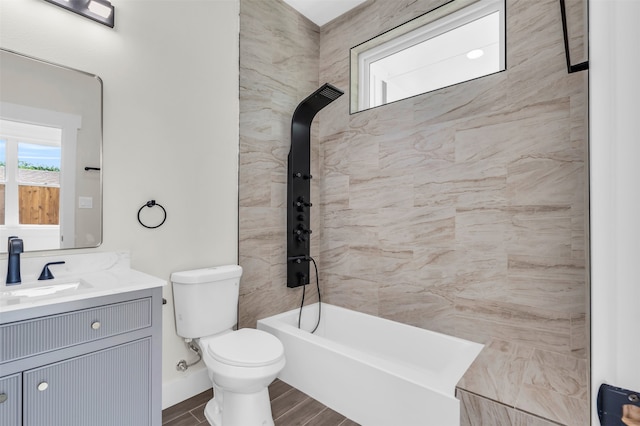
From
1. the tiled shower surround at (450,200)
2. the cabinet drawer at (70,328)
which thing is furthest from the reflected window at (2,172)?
the tiled shower surround at (450,200)

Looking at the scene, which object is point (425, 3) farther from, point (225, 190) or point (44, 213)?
point (44, 213)

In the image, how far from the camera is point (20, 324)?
3.53 feet

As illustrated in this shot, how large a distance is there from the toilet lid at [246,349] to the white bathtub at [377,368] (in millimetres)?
373

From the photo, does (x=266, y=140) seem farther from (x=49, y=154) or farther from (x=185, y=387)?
(x=185, y=387)

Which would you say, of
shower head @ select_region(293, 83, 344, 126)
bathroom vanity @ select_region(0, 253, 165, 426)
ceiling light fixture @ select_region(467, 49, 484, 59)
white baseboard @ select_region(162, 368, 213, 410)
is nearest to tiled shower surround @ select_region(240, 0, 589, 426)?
shower head @ select_region(293, 83, 344, 126)

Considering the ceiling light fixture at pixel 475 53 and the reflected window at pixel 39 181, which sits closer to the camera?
the reflected window at pixel 39 181

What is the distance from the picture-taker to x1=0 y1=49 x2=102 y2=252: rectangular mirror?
1.45 m

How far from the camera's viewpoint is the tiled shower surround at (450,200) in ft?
5.48

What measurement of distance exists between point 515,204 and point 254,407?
180cm

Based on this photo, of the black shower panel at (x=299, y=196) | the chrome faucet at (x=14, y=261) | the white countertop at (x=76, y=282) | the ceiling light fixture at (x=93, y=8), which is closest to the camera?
the white countertop at (x=76, y=282)

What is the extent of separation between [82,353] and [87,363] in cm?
5

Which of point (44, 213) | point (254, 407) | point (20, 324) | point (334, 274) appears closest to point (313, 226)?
point (334, 274)

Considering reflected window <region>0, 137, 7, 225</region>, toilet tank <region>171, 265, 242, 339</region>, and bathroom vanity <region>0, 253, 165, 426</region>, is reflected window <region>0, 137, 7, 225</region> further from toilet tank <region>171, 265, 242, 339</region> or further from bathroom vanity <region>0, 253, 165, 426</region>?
toilet tank <region>171, 265, 242, 339</region>

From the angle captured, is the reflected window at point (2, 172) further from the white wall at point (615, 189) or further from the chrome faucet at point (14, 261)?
the white wall at point (615, 189)
